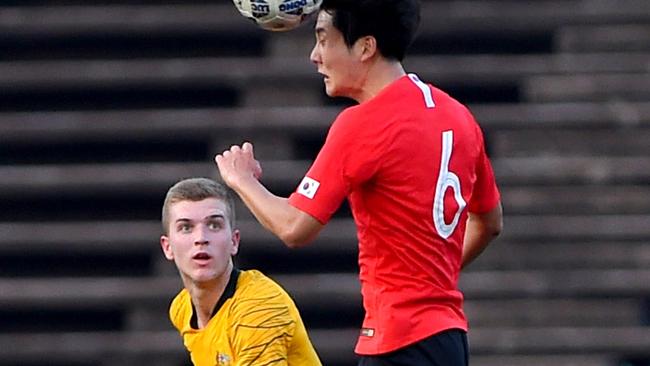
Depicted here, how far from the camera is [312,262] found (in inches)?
432

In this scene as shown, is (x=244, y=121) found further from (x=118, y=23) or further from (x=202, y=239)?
(x=202, y=239)

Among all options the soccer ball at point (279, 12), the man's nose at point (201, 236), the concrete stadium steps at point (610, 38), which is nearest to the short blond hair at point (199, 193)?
the man's nose at point (201, 236)

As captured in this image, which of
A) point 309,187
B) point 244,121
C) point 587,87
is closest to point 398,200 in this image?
point 309,187

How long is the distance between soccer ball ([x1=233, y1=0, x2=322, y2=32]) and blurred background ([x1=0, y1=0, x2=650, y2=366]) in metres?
4.88

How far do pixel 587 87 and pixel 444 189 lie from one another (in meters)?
5.73

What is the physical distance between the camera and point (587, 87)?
34.6 ft

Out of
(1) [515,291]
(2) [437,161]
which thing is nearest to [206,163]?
(1) [515,291]

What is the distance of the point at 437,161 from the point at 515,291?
547 centimetres

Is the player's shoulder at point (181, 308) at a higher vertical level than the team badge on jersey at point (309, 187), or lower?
lower

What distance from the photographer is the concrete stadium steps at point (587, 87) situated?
10500 mm

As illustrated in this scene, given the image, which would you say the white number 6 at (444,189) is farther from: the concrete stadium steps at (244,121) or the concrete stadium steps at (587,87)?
the concrete stadium steps at (587,87)

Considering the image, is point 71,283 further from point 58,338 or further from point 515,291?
point 515,291

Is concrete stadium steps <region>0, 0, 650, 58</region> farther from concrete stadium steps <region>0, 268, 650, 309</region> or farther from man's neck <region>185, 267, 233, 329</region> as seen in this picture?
man's neck <region>185, 267, 233, 329</region>

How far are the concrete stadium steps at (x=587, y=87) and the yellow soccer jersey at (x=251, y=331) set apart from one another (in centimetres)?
534
